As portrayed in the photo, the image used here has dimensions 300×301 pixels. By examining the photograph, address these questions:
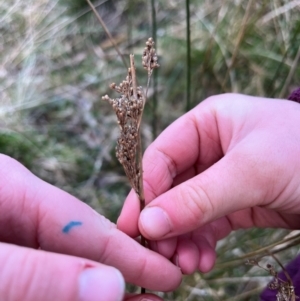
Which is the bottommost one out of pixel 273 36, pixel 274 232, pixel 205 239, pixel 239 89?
pixel 274 232

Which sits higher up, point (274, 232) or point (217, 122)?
point (217, 122)

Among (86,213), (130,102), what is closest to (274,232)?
(86,213)

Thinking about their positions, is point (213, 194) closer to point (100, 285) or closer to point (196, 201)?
point (196, 201)

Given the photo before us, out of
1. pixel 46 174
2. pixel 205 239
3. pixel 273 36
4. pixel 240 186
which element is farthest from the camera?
pixel 273 36

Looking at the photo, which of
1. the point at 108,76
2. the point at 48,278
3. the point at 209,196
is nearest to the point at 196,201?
the point at 209,196

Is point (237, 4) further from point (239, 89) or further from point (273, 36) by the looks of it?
point (239, 89)

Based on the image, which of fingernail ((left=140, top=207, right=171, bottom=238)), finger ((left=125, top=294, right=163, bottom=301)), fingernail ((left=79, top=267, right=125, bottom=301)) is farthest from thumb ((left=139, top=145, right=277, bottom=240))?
fingernail ((left=79, top=267, right=125, bottom=301))

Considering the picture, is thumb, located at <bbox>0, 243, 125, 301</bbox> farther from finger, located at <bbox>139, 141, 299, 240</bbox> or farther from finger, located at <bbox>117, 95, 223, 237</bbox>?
finger, located at <bbox>117, 95, 223, 237</bbox>
